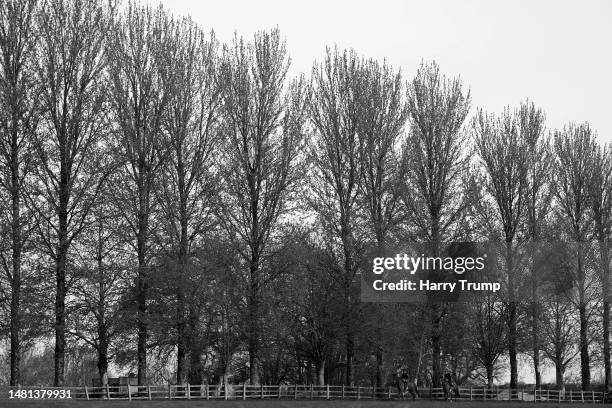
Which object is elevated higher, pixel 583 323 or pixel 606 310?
pixel 606 310

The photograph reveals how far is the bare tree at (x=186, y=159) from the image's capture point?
48312 mm

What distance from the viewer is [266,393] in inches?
1999

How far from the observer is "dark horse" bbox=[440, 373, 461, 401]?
51531mm

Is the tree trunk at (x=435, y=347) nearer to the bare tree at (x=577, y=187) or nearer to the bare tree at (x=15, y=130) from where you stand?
Answer: the bare tree at (x=577, y=187)

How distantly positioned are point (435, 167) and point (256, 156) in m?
12.2

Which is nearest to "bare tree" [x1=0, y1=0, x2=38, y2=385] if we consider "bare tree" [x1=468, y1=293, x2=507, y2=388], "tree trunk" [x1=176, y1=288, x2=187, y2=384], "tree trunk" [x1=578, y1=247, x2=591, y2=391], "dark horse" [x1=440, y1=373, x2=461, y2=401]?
"tree trunk" [x1=176, y1=288, x2=187, y2=384]

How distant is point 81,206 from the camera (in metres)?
44.7

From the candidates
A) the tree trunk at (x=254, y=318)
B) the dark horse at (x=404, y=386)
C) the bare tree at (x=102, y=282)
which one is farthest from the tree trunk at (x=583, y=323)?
the bare tree at (x=102, y=282)

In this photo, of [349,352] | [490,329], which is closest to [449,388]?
[349,352]

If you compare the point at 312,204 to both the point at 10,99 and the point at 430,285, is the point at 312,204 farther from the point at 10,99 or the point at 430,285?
the point at 10,99

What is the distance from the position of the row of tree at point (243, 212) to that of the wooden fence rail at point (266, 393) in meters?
1.33

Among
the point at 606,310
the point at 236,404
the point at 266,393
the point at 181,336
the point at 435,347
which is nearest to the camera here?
the point at 236,404

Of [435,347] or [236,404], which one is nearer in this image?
[236,404]

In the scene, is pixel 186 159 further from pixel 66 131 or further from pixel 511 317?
pixel 511 317
